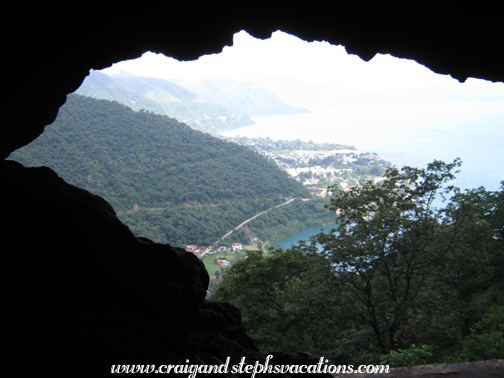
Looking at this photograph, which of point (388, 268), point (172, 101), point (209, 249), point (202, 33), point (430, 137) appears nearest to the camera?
point (202, 33)

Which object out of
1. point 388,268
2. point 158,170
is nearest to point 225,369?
point 388,268

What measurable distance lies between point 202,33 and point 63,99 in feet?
6.47

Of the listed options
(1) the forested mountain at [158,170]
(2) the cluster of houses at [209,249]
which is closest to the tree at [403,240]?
(2) the cluster of houses at [209,249]

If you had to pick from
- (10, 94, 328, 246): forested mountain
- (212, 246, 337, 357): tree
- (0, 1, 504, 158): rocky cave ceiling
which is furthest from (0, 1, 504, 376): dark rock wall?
(10, 94, 328, 246): forested mountain

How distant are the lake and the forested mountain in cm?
2886

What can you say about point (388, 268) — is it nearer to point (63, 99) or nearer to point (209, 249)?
point (63, 99)

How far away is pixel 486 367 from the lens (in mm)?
5016

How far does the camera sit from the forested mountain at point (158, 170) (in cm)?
5406

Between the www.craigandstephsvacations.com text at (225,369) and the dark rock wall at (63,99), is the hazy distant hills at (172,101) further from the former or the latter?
the www.craigandstephsvacations.com text at (225,369)

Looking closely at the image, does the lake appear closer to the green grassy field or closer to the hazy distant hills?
the hazy distant hills

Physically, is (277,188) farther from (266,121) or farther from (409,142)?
(266,121)

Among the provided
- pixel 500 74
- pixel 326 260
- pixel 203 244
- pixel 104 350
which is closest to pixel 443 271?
pixel 326 260

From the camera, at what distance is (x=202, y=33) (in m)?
3.34

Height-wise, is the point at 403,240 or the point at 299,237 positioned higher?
the point at 403,240
